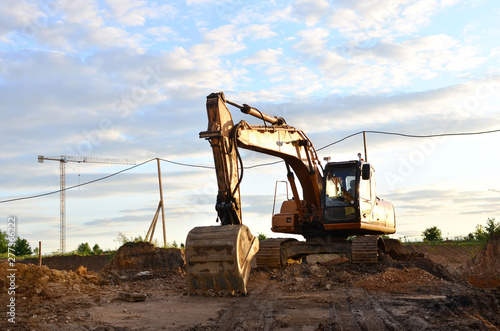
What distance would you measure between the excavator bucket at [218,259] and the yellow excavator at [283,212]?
20 mm

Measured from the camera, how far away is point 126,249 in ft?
72.8

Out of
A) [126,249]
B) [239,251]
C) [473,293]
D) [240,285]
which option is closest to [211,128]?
[239,251]

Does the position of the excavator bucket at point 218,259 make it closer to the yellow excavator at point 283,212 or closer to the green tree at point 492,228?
the yellow excavator at point 283,212

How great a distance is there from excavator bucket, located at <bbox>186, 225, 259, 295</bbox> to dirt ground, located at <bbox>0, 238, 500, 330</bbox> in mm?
290

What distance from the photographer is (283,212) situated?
58.5ft

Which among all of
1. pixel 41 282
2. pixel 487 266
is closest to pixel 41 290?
pixel 41 282

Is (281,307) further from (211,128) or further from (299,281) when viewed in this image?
(211,128)

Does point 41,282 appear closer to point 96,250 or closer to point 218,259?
point 218,259

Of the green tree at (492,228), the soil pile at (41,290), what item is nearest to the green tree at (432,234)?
the green tree at (492,228)

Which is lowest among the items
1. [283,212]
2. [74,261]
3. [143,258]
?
[74,261]

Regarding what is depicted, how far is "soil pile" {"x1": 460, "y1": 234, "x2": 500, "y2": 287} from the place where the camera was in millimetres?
18236

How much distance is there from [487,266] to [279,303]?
37.7 feet

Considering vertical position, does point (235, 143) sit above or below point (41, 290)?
above

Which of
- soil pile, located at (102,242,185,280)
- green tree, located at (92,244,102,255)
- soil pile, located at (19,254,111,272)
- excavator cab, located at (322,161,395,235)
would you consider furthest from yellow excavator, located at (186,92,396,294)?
green tree, located at (92,244,102,255)
